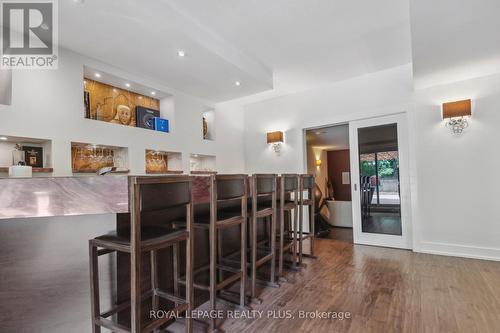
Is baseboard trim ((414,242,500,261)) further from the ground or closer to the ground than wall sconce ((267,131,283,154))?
closer to the ground

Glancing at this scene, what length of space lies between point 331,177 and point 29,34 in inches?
331

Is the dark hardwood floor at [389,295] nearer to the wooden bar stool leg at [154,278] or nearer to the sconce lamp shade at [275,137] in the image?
the wooden bar stool leg at [154,278]

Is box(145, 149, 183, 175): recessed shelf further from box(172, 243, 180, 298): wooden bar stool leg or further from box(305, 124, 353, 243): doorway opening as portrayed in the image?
box(305, 124, 353, 243): doorway opening

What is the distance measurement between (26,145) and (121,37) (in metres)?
1.54

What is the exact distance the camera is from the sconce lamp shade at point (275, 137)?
4.86m

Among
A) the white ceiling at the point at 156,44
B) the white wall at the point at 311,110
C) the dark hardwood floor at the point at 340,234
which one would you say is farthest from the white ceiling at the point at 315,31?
the dark hardwood floor at the point at 340,234

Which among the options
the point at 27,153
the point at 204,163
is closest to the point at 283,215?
the point at 204,163

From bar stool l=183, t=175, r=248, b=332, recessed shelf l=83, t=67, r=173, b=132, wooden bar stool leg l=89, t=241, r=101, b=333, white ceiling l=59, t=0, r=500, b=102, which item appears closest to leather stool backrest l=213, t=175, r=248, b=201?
bar stool l=183, t=175, r=248, b=332

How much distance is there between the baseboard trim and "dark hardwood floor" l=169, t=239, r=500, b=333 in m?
0.14

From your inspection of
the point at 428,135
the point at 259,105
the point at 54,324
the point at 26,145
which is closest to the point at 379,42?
the point at 428,135

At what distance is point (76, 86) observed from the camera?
288cm

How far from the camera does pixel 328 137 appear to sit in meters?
6.59

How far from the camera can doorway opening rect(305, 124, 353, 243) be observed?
5.22 m

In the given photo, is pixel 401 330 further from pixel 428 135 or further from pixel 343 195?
pixel 343 195
